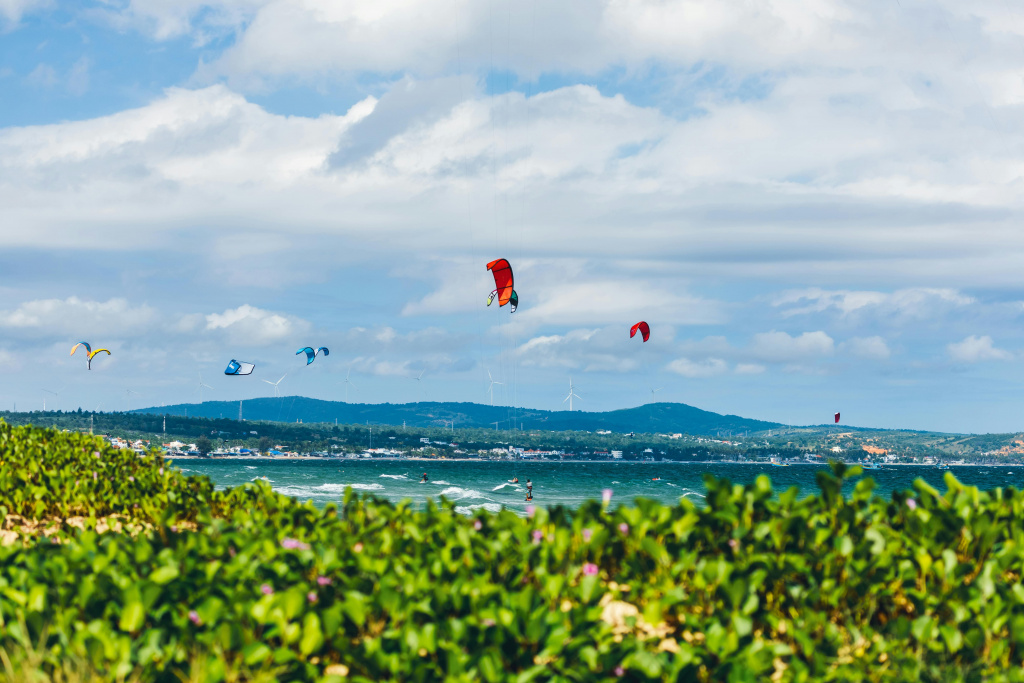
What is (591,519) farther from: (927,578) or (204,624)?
(204,624)

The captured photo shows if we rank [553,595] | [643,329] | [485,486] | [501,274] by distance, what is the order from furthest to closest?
[485,486], [643,329], [501,274], [553,595]

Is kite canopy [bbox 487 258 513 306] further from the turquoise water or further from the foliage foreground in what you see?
the foliage foreground

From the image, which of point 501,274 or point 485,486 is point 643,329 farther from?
point 485,486

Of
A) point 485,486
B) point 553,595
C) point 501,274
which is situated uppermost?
point 501,274

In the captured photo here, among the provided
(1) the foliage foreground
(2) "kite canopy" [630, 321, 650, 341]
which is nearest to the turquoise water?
(2) "kite canopy" [630, 321, 650, 341]

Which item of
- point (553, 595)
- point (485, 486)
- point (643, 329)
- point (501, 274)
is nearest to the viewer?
point (553, 595)

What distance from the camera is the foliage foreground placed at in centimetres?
526

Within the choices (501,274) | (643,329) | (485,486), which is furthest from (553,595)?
(485,486)

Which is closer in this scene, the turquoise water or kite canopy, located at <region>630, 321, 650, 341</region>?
kite canopy, located at <region>630, 321, 650, 341</region>

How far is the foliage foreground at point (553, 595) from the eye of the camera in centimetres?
526

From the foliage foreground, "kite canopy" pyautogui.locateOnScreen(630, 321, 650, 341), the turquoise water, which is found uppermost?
"kite canopy" pyautogui.locateOnScreen(630, 321, 650, 341)

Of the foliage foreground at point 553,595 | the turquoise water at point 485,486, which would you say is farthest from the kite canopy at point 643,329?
the foliage foreground at point 553,595

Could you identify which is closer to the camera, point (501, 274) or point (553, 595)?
point (553, 595)

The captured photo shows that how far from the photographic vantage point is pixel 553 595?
5801mm
